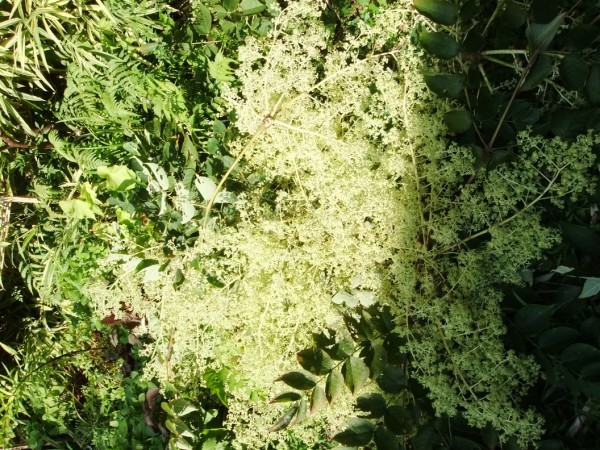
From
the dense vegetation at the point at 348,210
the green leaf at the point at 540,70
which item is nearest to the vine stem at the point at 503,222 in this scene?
the dense vegetation at the point at 348,210

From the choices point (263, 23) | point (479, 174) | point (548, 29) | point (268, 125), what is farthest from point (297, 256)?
point (548, 29)

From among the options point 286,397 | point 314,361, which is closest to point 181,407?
point 286,397

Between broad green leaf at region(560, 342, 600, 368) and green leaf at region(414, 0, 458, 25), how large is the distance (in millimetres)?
1011

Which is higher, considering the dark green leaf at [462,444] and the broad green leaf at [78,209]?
the dark green leaf at [462,444]

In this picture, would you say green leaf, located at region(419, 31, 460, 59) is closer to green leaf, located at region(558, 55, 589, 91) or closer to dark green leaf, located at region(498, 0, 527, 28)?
dark green leaf, located at region(498, 0, 527, 28)

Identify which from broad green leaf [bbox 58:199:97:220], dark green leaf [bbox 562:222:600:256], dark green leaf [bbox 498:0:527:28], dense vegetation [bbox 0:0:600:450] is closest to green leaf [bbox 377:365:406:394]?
dense vegetation [bbox 0:0:600:450]

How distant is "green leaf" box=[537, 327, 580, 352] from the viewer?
4.92 ft

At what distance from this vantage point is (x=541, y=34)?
1347 mm

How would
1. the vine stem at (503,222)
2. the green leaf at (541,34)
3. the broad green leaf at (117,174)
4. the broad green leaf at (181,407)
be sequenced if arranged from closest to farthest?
the green leaf at (541,34)
the vine stem at (503,222)
the broad green leaf at (181,407)
the broad green leaf at (117,174)

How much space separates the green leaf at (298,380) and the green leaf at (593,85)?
3.68ft

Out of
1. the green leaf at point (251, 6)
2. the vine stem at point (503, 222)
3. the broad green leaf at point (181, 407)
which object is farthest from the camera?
the broad green leaf at point (181, 407)

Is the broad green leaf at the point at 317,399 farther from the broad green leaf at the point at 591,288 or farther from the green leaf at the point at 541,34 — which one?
the green leaf at the point at 541,34

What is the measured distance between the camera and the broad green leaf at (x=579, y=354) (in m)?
1.46

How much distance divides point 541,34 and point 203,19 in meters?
1.13
